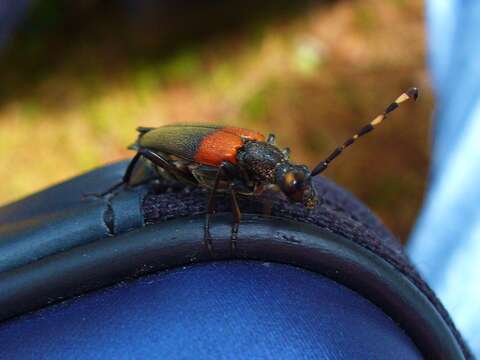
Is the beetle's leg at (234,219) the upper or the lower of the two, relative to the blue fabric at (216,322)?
upper

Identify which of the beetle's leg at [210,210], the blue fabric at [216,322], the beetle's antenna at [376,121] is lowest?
the blue fabric at [216,322]

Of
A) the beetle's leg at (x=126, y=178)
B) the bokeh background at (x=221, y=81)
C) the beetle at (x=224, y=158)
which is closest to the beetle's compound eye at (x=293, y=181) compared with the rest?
the beetle at (x=224, y=158)

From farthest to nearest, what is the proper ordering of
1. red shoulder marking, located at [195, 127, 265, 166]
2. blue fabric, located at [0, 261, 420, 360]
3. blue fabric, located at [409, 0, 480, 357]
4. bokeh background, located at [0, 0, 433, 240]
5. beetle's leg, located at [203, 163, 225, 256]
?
1. bokeh background, located at [0, 0, 433, 240]
2. blue fabric, located at [409, 0, 480, 357]
3. red shoulder marking, located at [195, 127, 265, 166]
4. beetle's leg, located at [203, 163, 225, 256]
5. blue fabric, located at [0, 261, 420, 360]

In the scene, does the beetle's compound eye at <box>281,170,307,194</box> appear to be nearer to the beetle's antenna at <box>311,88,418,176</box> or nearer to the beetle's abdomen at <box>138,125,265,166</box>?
the beetle's antenna at <box>311,88,418,176</box>

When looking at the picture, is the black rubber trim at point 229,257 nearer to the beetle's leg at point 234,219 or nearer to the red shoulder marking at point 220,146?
the beetle's leg at point 234,219

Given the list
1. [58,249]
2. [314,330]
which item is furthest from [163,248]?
[314,330]

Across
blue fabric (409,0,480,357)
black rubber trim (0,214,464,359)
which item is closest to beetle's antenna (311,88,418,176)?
black rubber trim (0,214,464,359)
